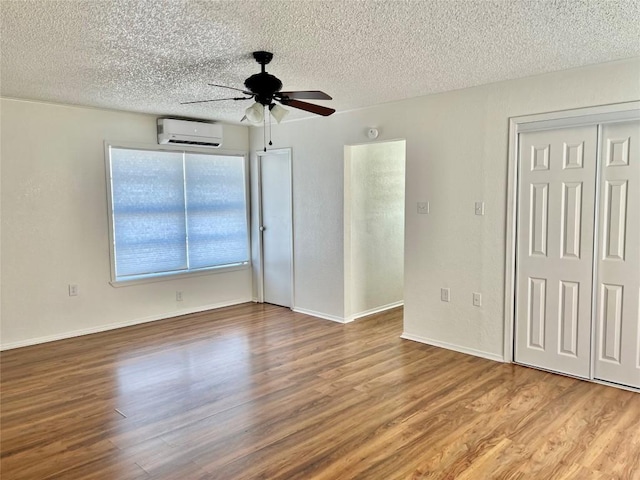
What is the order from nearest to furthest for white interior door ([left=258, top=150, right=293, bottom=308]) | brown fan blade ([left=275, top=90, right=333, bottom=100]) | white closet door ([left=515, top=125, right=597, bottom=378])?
brown fan blade ([left=275, top=90, right=333, bottom=100]) < white closet door ([left=515, top=125, right=597, bottom=378]) < white interior door ([left=258, top=150, right=293, bottom=308])

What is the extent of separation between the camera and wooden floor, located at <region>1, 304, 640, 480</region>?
2363mm

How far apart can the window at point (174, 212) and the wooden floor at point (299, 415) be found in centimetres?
120

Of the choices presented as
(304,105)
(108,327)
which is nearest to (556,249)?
(304,105)

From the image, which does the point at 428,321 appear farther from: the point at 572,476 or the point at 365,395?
the point at 572,476

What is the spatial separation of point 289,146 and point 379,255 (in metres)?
1.77

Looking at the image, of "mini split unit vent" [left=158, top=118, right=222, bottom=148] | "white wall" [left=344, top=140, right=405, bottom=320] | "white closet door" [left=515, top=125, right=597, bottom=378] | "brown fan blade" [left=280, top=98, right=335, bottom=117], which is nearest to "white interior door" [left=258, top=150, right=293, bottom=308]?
"mini split unit vent" [left=158, top=118, right=222, bottom=148]

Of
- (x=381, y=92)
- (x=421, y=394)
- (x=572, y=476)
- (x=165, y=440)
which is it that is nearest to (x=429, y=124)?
(x=381, y=92)

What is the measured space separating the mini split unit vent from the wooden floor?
7.64 ft

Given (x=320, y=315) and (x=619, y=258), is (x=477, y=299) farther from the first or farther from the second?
(x=320, y=315)

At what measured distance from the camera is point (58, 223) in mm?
4578

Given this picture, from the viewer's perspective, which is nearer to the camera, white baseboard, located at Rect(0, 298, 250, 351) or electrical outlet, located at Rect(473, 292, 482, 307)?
electrical outlet, located at Rect(473, 292, 482, 307)

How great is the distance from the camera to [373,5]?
90.2 inches

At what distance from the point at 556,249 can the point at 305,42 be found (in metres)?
2.50

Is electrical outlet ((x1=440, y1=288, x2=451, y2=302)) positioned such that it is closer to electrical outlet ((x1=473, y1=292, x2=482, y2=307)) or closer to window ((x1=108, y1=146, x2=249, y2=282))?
electrical outlet ((x1=473, y1=292, x2=482, y2=307))
